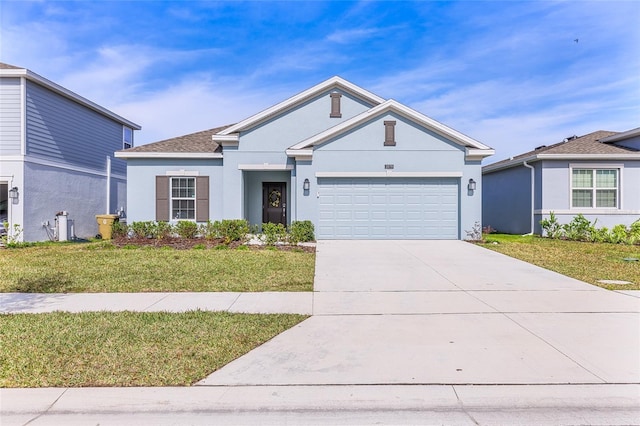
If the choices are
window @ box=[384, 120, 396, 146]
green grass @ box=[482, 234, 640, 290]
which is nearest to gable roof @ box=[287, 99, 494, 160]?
window @ box=[384, 120, 396, 146]

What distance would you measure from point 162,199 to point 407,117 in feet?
33.0

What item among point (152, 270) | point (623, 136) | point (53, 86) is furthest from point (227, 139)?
point (623, 136)

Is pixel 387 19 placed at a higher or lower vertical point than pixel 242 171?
higher

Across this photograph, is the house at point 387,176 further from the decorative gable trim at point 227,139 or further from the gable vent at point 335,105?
the gable vent at point 335,105

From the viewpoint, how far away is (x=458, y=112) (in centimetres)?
2348

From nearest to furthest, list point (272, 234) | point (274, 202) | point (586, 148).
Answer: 1. point (272, 234)
2. point (586, 148)
3. point (274, 202)

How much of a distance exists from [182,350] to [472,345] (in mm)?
3288

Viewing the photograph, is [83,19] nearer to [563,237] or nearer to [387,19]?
[387,19]

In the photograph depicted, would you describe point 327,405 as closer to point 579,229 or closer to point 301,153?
point 301,153

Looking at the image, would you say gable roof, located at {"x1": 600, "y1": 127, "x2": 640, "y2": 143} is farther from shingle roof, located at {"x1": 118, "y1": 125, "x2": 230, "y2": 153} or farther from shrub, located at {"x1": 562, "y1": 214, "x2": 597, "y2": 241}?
shingle roof, located at {"x1": 118, "y1": 125, "x2": 230, "y2": 153}

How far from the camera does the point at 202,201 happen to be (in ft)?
50.7

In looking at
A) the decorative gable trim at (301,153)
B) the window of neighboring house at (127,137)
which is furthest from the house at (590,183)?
the window of neighboring house at (127,137)

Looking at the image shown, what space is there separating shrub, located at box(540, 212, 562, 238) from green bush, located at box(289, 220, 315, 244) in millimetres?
9803

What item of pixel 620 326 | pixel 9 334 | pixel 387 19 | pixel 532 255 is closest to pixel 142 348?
pixel 9 334
